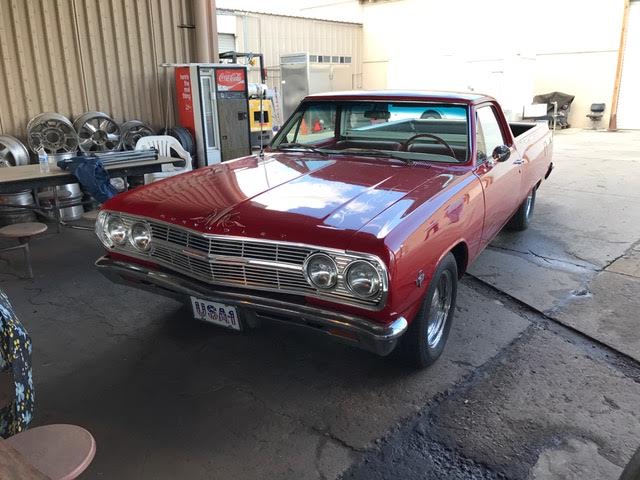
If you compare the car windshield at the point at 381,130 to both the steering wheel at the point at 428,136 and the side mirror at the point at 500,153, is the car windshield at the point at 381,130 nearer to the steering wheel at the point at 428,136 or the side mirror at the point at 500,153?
the steering wheel at the point at 428,136

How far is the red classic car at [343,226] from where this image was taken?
2.46m

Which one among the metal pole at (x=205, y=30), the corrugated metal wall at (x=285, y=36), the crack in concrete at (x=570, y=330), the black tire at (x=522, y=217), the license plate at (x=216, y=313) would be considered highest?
the corrugated metal wall at (x=285, y=36)

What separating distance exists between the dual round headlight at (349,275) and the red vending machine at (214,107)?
6.31 metres

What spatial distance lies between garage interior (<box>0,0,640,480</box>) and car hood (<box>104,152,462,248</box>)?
941mm

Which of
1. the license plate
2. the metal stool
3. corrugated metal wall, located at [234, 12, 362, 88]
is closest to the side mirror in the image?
the license plate

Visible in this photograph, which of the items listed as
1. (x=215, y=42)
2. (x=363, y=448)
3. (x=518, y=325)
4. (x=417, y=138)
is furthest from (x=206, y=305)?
(x=215, y=42)

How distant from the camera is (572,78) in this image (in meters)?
18.0

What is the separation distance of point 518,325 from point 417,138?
60.4 inches

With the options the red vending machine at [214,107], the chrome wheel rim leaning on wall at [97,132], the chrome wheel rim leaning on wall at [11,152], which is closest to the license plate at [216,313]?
the chrome wheel rim leaning on wall at [11,152]

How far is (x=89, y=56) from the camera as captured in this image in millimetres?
7316

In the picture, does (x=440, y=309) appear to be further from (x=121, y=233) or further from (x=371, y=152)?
(x=121, y=233)

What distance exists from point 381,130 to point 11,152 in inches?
191

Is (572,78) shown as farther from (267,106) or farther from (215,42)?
(215,42)

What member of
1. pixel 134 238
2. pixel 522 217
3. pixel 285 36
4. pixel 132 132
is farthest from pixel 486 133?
pixel 285 36
